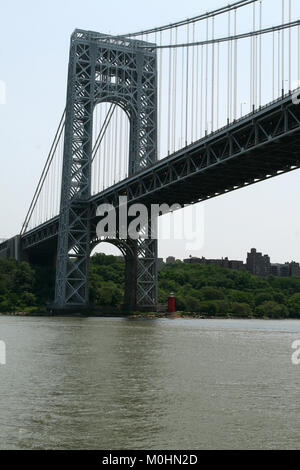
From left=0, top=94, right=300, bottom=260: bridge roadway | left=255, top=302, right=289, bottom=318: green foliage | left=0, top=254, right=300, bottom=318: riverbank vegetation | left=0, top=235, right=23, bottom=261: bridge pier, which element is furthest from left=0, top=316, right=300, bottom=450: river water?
left=255, top=302, right=289, bottom=318: green foliage

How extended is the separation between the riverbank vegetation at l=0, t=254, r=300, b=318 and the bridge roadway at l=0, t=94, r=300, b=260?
15.0 metres

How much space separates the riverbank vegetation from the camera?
77.8 metres

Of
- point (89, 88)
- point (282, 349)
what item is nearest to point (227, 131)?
point (282, 349)

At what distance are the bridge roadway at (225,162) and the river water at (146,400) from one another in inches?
690

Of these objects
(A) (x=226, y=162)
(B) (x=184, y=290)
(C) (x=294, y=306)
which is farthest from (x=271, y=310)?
(A) (x=226, y=162)

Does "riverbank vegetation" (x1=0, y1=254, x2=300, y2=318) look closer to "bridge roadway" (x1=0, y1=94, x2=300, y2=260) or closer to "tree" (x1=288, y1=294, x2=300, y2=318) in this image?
"tree" (x1=288, y1=294, x2=300, y2=318)

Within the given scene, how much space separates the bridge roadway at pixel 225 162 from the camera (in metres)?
40.2

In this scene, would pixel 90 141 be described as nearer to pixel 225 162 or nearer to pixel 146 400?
pixel 225 162

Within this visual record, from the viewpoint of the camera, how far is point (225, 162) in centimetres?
4562

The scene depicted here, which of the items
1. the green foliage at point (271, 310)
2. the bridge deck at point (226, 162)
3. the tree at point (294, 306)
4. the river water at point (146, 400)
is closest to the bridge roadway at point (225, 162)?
the bridge deck at point (226, 162)

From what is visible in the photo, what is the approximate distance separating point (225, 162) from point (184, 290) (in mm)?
63135
